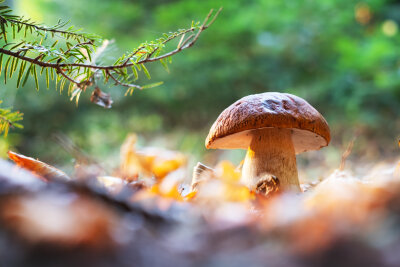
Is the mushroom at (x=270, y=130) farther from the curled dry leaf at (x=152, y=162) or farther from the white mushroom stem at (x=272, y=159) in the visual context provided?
the curled dry leaf at (x=152, y=162)

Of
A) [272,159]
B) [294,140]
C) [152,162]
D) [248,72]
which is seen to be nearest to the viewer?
[152,162]

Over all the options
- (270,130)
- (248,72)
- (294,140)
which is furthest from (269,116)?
(248,72)

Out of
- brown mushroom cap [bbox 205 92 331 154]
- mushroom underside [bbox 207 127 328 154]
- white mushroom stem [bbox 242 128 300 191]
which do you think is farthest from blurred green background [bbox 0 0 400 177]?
brown mushroom cap [bbox 205 92 331 154]

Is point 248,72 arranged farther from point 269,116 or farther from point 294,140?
point 269,116

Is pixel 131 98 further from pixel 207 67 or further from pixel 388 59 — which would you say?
pixel 388 59

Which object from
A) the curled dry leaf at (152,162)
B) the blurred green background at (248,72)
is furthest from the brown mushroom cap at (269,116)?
the blurred green background at (248,72)

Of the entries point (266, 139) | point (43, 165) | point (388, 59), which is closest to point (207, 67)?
point (388, 59)
